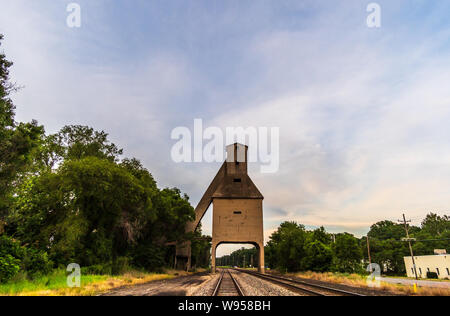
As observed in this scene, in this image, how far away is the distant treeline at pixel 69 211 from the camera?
46.0ft

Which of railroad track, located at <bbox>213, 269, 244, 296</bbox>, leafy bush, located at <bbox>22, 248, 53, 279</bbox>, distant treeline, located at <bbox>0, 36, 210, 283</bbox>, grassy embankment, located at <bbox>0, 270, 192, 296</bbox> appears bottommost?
railroad track, located at <bbox>213, 269, 244, 296</bbox>

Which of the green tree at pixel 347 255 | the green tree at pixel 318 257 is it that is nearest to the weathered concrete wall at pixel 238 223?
the green tree at pixel 318 257

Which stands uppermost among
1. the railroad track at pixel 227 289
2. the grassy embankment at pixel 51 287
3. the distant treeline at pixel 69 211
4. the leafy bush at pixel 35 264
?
the distant treeline at pixel 69 211

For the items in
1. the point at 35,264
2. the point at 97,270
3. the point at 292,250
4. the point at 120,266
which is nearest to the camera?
the point at 35,264

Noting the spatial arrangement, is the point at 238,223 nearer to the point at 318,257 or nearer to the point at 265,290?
the point at 318,257

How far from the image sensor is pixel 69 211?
1827 centimetres

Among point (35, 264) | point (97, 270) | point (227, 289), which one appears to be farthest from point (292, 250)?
point (35, 264)

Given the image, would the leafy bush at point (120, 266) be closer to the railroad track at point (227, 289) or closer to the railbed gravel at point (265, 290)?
the railroad track at point (227, 289)

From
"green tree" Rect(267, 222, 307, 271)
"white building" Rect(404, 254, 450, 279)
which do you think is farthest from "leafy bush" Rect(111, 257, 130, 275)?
"white building" Rect(404, 254, 450, 279)

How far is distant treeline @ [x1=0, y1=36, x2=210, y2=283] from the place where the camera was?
14.0 metres

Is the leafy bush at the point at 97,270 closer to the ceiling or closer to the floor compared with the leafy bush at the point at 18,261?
closer to the floor

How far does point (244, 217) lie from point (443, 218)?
331ft

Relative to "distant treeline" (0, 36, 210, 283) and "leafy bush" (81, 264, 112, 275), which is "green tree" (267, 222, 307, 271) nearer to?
"distant treeline" (0, 36, 210, 283)
